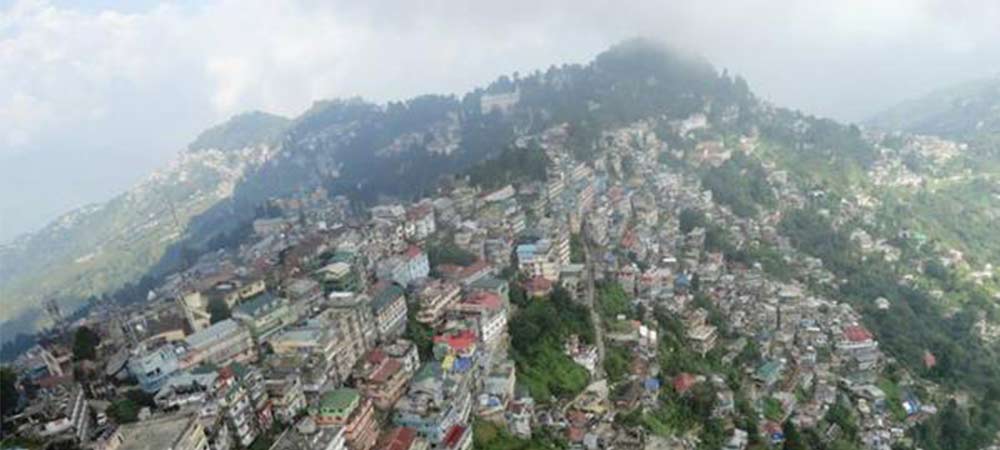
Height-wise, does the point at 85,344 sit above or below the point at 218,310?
above

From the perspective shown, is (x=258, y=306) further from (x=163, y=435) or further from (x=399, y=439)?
(x=163, y=435)

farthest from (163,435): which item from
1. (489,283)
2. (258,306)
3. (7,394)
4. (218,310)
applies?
(489,283)

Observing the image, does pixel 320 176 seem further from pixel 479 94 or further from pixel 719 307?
pixel 719 307

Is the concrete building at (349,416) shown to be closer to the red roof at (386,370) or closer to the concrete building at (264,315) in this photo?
the red roof at (386,370)

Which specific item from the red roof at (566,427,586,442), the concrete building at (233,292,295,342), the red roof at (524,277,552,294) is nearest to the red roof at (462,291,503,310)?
the red roof at (524,277,552,294)

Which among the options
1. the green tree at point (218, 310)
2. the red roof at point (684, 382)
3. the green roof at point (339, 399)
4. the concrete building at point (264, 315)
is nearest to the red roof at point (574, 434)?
the red roof at point (684, 382)

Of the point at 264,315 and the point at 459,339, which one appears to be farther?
the point at 459,339
